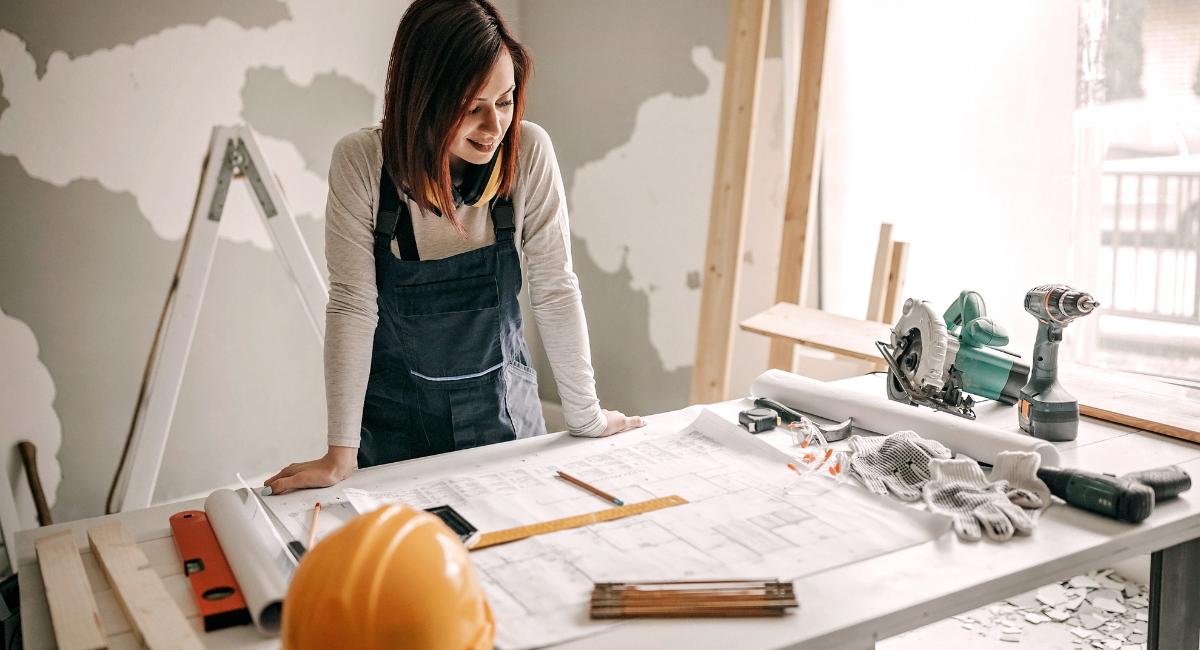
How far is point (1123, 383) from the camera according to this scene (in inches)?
80.8

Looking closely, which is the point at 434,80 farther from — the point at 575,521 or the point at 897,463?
the point at 897,463

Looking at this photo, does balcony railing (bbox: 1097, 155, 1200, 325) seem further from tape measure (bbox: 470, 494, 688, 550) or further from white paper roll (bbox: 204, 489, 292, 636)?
white paper roll (bbox: 204, 489, 292, 636)

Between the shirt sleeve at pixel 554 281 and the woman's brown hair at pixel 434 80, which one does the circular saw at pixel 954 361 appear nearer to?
the shirt sleeve at pixel 554 281

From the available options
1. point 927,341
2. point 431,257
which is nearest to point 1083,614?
point 927,341

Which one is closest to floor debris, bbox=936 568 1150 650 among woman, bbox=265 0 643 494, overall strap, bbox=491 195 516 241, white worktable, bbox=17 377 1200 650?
white worktable, bbox=17 377 1200 650

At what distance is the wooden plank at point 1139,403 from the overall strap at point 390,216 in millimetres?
1417

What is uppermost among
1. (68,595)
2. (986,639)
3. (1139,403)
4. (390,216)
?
(390,216)

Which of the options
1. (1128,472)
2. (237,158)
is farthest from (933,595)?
(237,158)

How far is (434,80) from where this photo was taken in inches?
62.8

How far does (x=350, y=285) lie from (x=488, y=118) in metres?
0.39

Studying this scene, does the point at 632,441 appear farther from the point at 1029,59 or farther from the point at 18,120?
the point at 18,120

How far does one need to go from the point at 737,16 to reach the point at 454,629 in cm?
245

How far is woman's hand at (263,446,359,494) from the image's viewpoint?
153cm

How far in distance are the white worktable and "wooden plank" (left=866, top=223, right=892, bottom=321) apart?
3.58 ft
